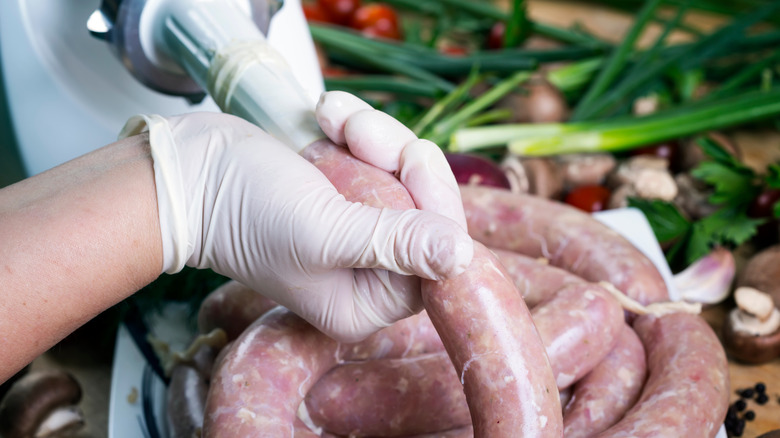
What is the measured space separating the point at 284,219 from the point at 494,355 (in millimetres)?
315

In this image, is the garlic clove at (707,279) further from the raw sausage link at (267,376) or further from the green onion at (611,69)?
the raw sausage link at (267,376)

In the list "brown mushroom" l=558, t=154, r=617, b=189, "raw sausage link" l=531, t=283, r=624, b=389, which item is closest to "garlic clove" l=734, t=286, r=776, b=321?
"raw sausage link" l=531, t=283, r=624, b=389

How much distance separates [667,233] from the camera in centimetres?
171

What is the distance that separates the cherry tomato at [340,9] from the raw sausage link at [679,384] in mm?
1961

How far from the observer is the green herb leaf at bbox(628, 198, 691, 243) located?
1.71m

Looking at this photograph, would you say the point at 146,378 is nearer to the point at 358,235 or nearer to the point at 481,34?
the point at 358,235

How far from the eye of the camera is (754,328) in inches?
59.1

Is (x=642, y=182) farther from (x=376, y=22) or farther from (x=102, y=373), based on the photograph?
(x=102, y=373)

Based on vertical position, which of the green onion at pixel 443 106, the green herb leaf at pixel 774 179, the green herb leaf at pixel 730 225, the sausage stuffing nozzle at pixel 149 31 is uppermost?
the sausage stuffing nozzle at pixel 149 31

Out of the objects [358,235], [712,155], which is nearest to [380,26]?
[712,155]

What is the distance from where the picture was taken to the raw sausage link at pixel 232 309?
4.08ft

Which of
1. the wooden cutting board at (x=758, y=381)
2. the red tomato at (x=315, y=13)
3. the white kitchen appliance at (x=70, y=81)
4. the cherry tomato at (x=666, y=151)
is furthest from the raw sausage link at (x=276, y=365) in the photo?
the red tomato at (x=315, y=13)

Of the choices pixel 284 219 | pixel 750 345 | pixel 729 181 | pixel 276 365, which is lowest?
pixel 750 345

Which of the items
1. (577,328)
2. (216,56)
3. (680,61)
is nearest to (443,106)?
(680,61)
